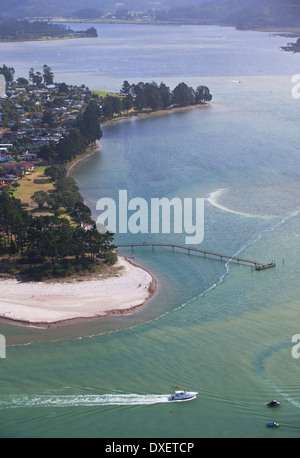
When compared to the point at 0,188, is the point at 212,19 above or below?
above

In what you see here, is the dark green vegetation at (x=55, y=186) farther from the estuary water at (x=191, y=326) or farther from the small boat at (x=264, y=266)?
the small boat at (x=264, y=266)

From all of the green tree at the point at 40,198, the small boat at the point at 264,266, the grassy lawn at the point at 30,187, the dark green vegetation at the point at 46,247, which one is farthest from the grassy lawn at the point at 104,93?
the small boat at the point at 264,266

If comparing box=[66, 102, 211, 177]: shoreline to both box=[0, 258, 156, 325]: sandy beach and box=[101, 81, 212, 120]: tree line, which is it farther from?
box=[0, 258, 156, 325]: sandy beach

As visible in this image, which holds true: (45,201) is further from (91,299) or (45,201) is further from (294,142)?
(294,142)

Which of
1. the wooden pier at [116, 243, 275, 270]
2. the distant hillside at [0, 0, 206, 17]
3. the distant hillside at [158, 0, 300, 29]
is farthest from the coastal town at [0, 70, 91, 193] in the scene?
the distant hillside at [0, 0, 206, 17]

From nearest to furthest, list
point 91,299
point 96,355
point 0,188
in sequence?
point 96,355, point 91,299, point 0,188

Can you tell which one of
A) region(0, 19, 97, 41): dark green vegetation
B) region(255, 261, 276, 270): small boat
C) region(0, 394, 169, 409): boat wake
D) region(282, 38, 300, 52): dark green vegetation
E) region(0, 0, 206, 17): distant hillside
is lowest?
region(0, 394, 169, 409): boat wake
